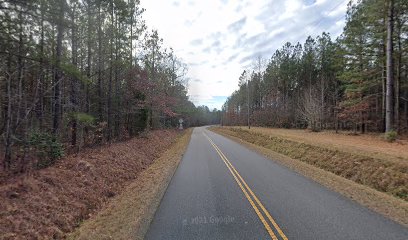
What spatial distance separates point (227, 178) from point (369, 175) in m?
5.62

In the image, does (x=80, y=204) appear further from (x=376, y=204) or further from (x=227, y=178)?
(x=376, y=204)

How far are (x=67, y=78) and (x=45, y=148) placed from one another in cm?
591

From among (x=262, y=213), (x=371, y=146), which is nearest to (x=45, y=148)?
(x=262, y=213)

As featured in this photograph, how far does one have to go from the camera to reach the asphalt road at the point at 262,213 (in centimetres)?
555

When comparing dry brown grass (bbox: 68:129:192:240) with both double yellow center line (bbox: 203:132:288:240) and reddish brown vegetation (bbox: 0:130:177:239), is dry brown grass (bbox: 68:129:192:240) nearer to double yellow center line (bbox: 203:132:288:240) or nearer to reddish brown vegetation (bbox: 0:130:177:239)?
reddish brown vegetation (bbox: 0:130:177:239)

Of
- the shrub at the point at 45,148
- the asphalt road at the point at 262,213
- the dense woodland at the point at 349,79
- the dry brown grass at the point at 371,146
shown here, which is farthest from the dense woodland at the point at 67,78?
the dense woodland at the point at 349,79

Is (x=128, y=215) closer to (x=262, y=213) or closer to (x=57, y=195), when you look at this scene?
(x=57, y=195)

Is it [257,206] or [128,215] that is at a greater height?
[257,206]

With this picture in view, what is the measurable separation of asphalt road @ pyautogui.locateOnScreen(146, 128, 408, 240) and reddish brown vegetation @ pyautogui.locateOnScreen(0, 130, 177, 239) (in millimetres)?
2248

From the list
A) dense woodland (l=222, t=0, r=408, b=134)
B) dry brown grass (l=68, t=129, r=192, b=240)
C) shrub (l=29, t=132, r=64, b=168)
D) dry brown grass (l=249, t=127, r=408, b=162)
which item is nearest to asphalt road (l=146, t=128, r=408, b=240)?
dry brown grass (l=68, t=129, r=192, b=240)

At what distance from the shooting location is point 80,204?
25.9ft

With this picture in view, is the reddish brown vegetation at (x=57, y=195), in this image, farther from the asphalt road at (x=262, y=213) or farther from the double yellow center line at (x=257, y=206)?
the double yellow center line at (x=257, y=206)

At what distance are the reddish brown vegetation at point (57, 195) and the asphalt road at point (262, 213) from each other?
225cm

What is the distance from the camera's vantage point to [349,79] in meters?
33.4
